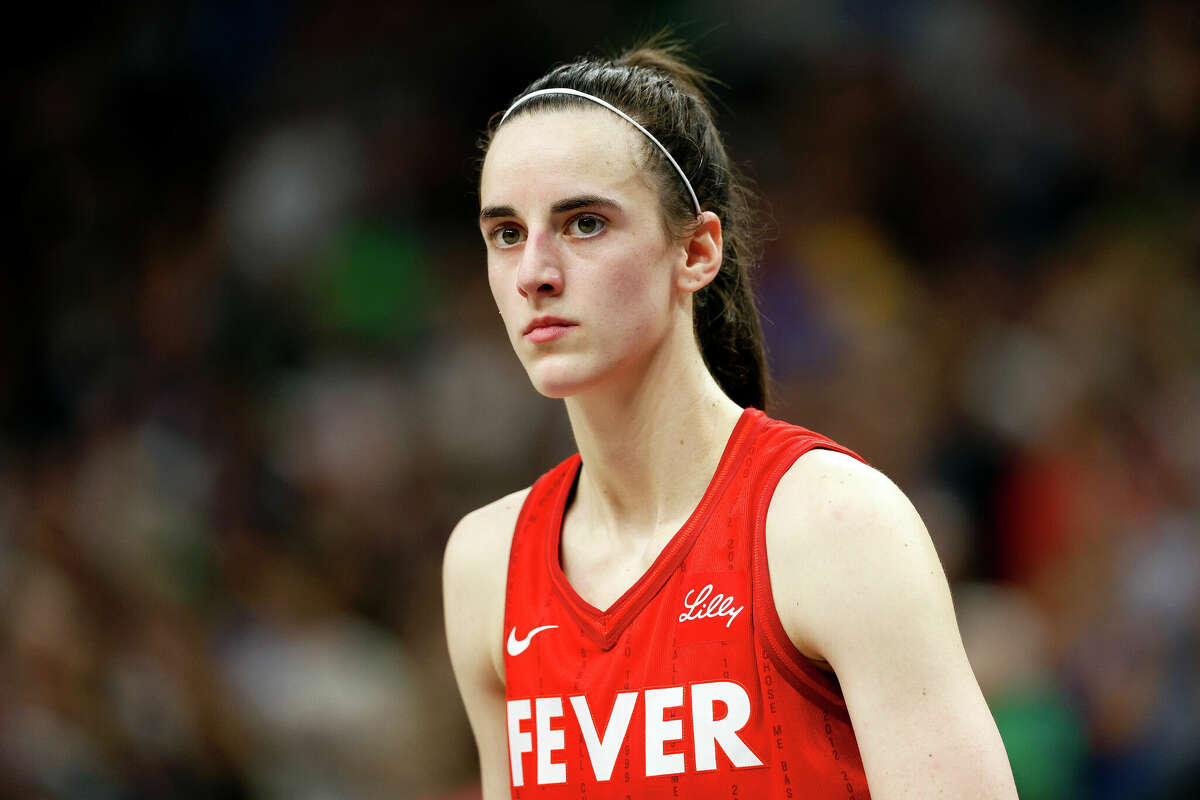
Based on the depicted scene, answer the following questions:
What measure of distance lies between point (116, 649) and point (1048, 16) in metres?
5.15

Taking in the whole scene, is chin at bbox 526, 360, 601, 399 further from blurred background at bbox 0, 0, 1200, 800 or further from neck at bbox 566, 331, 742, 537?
blurred background at bbox 0, 0, 1200, 800

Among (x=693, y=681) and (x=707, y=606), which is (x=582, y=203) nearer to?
(x=707, y=606)

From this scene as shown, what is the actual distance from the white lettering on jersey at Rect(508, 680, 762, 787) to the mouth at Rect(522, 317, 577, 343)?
64 centimetres

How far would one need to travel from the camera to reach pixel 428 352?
687 centimetres

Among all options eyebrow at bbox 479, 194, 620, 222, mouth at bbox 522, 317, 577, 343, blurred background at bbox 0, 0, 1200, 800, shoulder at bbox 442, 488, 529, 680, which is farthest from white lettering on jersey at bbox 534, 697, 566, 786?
blurred background at bbox 0, 0, 1200, 800

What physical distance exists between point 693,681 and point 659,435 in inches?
19.3

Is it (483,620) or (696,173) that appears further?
(483,620)

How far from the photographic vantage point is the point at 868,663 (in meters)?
2.24

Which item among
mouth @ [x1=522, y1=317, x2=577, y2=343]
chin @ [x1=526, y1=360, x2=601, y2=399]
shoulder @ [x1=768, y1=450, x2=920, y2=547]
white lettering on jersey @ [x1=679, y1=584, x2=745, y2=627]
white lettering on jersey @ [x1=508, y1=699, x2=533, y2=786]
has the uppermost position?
mouth @ [x1=522, y1=317, x2=577, y2=343]

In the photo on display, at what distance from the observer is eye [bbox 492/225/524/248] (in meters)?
2.66

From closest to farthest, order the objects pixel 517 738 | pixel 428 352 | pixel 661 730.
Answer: pixel 661 730
pixel 517 738
pixel 428 352

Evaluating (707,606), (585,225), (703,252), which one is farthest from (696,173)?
(707,606)

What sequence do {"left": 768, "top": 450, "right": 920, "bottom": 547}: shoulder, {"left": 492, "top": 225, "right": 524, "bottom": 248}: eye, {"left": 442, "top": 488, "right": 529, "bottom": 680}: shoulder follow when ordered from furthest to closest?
1. {"left": 442, "top": 488, "right": 529, "bottom": 680}: shoulder
2. {"left": 492, "top": 225, "right": 524, "bottom": 248}: eye
3. {"left": 768, "top": 450, "right": 920, "bottom": 547}: shoulder

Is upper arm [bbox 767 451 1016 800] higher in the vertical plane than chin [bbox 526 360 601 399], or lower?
lower
